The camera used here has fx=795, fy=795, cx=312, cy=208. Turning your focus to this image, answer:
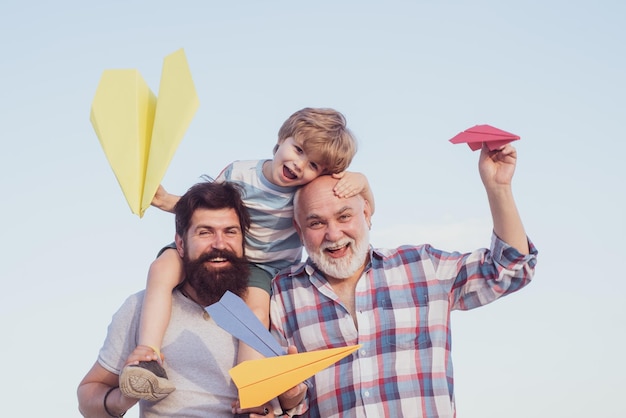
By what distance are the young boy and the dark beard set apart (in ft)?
0.28

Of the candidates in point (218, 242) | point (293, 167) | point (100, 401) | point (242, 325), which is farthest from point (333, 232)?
point (100, 401)

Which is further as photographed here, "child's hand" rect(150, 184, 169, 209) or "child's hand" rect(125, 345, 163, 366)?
"child's hand" rect(150, 184, 169, 209)

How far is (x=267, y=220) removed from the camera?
5.73m

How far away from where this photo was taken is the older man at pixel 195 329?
211 inches

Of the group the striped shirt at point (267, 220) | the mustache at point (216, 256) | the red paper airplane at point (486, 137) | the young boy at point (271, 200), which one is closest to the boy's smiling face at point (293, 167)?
the young boy at point (271, 200)

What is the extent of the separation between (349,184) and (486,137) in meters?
Answer: 1.00

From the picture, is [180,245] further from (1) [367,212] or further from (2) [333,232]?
(1) [367,212]

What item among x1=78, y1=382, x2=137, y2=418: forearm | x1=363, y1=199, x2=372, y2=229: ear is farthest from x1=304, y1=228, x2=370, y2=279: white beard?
x1=78, y1=382, x2=137, y2=418: forearm

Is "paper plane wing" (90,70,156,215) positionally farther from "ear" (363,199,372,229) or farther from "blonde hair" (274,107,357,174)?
"ear" (363,199,372,229)

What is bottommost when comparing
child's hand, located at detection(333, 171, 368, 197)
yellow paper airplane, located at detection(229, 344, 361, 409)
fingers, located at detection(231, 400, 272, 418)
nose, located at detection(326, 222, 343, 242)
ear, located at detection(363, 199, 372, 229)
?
fingers, located at detection(231, 400, 272, 418)

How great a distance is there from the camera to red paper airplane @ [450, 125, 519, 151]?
16.3ft

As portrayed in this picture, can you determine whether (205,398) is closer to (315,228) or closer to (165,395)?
(165,395)

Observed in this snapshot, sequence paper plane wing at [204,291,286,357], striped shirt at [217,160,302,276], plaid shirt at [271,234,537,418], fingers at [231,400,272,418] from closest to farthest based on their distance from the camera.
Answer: paper plane wing at [204,291,286,357]
fingers at [231,400,272,418]
plaid shirt at [271,234,537,418]
striped shirt at [217,160,302,276]

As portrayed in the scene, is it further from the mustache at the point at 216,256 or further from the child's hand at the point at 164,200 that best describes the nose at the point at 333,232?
the child's hand at the point at 164,200
